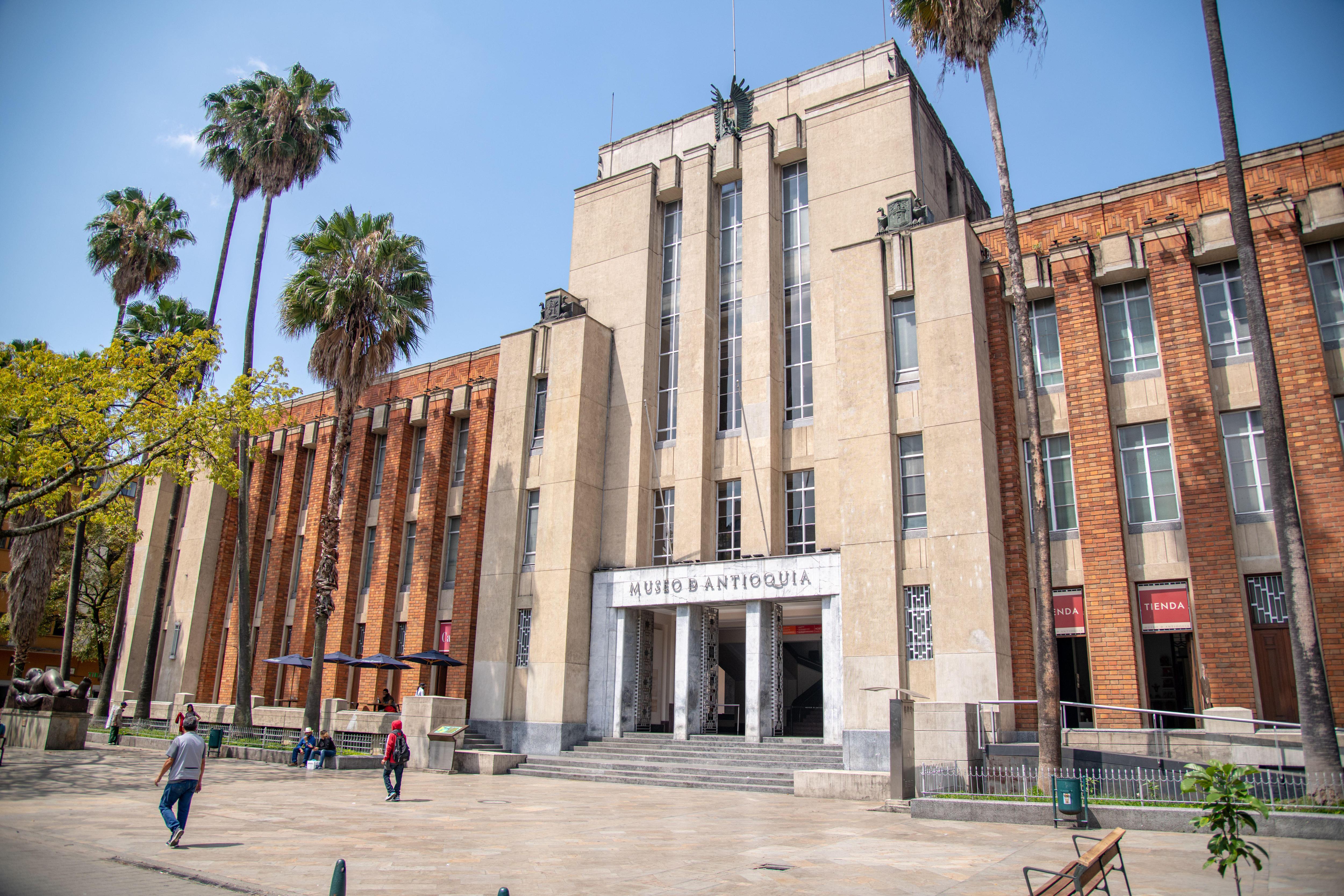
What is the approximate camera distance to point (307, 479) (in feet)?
130

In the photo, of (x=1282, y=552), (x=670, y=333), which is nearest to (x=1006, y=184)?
(x=1282, y=552)

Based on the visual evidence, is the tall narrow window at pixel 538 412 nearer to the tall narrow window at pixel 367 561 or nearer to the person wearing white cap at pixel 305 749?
the tall narrow window at pixel 367 561

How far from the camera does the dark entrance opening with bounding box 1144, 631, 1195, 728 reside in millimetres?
19609

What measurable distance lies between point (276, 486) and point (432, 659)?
1774 centimetres

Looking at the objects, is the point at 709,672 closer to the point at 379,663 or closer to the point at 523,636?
the point at 523,636

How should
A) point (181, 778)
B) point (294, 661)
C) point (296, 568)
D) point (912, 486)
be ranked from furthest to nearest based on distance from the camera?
point (296, 568), point (294, 661), point (912, 486), point (181, 778)

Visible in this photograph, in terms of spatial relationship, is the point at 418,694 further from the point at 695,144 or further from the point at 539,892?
the point at 695,144

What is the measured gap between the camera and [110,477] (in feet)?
85.3

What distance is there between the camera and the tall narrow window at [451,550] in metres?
32.8

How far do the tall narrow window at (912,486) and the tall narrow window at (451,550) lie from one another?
1728 centimetres

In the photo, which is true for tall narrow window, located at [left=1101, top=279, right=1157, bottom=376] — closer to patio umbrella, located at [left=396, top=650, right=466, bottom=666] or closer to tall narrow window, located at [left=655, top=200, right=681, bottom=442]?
tall narrow window, located at [left=655, top=200, right=681, bottom=442]

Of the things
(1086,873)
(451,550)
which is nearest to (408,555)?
(451,550)

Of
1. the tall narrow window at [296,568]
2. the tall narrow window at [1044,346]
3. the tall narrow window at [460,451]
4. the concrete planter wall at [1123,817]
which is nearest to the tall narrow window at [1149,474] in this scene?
the tall narrow window at [1044,346]

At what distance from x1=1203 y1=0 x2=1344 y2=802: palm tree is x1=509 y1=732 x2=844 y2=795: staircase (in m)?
10.4
